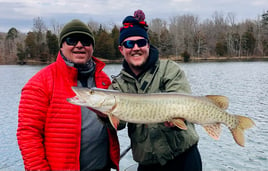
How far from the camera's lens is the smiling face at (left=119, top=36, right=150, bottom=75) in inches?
131

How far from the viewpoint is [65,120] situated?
9.64ft

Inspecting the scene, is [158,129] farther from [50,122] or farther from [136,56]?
[50,122]

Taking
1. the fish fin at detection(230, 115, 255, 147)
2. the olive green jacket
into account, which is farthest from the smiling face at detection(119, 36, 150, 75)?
the fish fin at detection(230, 115, 255, 147)

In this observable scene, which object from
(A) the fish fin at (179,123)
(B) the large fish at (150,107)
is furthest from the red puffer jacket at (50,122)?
(A) the fish fin at (179,123)

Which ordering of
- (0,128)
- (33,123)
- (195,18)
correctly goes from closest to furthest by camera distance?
1. (33,123)
2. (0,128)
3. (195,18)

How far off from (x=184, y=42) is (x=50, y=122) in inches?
2911

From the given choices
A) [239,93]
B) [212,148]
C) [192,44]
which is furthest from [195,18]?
[212,148]

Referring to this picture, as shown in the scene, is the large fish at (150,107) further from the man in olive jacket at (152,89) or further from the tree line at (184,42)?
the tree line at (184,42)

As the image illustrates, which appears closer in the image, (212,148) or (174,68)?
(174,68)

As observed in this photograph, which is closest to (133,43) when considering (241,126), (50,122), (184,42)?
(50,122)

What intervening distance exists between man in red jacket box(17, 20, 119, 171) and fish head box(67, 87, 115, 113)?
0.61ft

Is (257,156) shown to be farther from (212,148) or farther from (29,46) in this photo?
(29,46)

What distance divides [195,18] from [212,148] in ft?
271

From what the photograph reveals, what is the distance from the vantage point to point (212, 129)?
3266 millimetres
